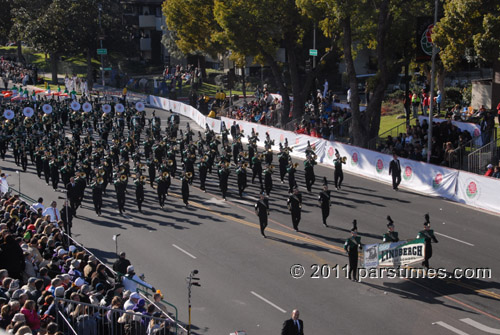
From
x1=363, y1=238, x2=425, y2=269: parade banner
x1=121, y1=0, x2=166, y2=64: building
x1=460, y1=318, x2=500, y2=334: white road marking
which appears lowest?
x1=460, y1=318, x2=500, y2=334: white road marking

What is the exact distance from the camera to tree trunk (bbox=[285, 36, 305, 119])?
3769 cm

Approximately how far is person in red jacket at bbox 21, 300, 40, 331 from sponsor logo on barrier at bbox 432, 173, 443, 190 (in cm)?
1768

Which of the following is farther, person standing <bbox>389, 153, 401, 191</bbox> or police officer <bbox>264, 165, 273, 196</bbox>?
person standing <bbox>389, 153, 401, 191</bbox>

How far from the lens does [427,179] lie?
24.9 m

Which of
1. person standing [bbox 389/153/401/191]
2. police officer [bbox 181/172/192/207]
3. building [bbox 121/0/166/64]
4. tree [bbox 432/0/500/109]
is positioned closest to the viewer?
tree [bbox 432/0/500/109]

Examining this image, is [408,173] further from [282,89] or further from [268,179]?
[282,89]

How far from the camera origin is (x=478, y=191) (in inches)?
894

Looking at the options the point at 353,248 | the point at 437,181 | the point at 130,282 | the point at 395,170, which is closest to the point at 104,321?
the point at 130,282

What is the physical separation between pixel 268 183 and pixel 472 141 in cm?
873

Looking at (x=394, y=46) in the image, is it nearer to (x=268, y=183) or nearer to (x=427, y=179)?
(x=427, y=179)

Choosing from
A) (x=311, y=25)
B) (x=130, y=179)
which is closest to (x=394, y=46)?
(x=311, y=25)

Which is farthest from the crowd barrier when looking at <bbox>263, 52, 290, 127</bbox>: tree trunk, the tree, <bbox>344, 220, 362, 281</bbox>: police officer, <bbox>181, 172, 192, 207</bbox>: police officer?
Answer: <bbox>181, 172, 192, 207</bbox>: police officer

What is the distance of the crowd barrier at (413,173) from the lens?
22609 mm

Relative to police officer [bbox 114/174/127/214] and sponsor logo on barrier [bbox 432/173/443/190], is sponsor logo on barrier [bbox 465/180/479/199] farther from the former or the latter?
police officer [bbox 114/174/127/214]
